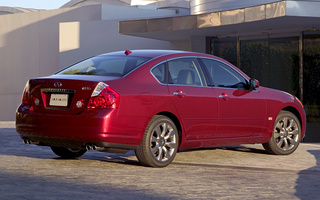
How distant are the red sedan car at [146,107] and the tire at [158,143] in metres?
0.01

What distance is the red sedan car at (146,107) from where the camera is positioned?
789 centimetres

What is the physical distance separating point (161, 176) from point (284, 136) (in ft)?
11.7

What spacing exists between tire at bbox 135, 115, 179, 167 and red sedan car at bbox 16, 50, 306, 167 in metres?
0.01

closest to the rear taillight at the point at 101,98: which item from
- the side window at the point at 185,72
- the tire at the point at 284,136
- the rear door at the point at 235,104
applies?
the side window at the point at 185,72

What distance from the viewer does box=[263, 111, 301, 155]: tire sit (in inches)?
411

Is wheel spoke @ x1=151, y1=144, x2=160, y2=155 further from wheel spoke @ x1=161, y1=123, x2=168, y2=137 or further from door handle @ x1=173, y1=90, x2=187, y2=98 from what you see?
door handle @ x1=173, y1=90, x2=187, y2=98

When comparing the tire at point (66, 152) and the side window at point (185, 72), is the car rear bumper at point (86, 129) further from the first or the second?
the tire at point (66, 152)

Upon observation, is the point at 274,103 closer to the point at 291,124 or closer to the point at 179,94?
the point at 291,124

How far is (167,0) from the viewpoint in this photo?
126 ft

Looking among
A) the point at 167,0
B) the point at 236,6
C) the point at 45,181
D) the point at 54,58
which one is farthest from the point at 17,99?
the point at 45,181

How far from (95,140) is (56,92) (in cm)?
84

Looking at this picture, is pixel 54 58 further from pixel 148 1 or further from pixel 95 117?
pixel 95 117

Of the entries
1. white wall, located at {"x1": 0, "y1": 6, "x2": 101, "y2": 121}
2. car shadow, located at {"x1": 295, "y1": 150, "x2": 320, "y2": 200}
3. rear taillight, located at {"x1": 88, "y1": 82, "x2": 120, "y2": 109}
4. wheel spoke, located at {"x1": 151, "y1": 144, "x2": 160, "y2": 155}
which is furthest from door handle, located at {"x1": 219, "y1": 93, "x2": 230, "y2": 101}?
white wall, located at {"x1": 0, "y1": 6, "x2": 101, "y2": 121}

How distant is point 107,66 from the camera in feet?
28.6
